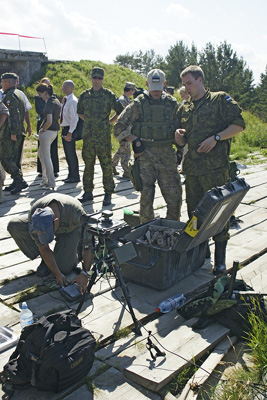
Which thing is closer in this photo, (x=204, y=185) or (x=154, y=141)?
(x=204, y=185)

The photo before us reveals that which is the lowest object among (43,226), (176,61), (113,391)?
(113,391)

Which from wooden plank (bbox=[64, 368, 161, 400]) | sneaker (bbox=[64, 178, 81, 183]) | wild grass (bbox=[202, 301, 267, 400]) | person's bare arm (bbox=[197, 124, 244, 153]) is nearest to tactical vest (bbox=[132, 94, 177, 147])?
person's bare arm (bbox=[197, 124, 244, 153])

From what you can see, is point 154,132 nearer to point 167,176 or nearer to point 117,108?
point 167,176

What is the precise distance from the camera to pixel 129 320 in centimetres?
351

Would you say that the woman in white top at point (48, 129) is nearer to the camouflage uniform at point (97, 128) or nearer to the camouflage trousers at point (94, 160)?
the camouflage uniform at point (97, 128)

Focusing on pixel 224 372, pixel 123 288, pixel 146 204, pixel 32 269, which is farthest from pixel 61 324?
pixel 146 204

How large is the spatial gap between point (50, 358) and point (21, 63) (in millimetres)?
19718

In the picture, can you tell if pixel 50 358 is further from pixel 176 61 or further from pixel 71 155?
pixel 176 61

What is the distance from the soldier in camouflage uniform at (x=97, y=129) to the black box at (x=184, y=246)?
8.50 feet

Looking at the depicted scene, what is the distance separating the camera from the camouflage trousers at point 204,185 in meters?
4.40

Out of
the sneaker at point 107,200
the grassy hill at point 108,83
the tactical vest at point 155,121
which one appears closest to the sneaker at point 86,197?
the sneaker at point 107,200

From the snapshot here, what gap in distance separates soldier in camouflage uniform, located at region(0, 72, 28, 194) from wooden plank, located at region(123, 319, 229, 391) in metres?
4.85

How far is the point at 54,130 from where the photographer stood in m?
7.62

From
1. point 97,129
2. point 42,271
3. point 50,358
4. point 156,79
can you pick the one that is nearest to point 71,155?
point 97,129
